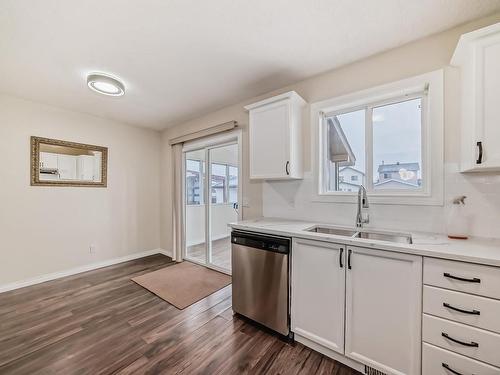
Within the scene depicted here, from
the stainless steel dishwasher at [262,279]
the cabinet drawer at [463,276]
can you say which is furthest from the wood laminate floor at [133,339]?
the cabinet drawer at [463,276]

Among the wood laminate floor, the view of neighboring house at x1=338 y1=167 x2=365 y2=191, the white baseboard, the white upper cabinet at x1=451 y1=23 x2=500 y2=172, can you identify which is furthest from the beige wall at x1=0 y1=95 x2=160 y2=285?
the white upper cabinet at x1=451 y1=23 x2=500 y2=172

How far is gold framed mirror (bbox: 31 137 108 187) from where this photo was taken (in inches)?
116

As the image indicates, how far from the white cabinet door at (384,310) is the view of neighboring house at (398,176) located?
85 cm

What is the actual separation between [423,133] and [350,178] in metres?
0.70

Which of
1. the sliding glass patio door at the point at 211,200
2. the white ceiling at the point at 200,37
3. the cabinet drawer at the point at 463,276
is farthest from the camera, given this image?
the sliding glass patio door at the point at 211,200

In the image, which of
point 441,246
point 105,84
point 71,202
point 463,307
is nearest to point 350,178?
point 441,246

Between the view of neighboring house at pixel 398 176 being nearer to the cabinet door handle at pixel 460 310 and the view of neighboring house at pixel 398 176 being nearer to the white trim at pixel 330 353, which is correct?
the cabinet door handle at pixel 460 310

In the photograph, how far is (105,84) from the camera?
229 cm

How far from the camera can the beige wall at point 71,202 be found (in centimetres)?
276

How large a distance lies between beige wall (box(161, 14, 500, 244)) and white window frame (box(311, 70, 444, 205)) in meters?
A: 0.05

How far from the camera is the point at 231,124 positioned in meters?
2.96

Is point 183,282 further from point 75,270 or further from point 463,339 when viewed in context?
point 463,339

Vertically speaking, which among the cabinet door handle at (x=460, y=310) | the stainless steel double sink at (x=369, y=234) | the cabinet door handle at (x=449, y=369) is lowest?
the cabinet door handle at (x=449, y=369)

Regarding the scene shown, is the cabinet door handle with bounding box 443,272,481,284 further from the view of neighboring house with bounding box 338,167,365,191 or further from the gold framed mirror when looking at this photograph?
the gold framed mirror
